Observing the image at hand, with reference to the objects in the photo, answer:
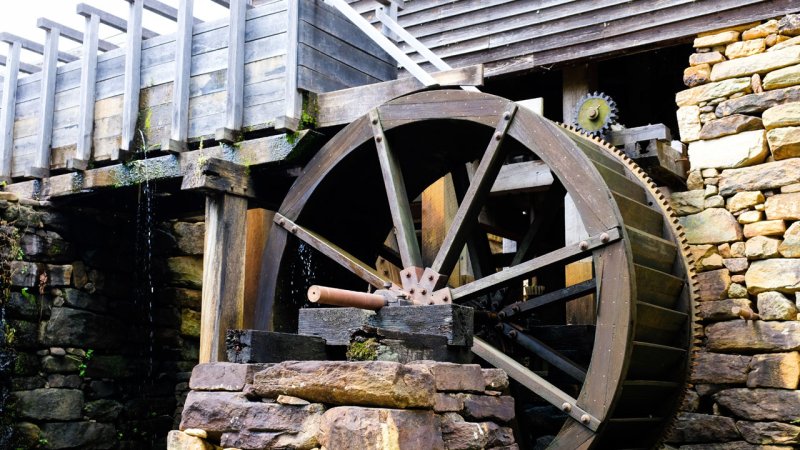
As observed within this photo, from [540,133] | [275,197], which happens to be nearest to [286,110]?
[275,197]

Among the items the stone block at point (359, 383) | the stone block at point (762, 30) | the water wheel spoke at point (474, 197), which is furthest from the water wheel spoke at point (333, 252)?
the stone block at point (762, 30)

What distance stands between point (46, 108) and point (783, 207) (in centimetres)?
499

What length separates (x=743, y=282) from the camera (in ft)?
18.4

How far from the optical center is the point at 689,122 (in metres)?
6.00

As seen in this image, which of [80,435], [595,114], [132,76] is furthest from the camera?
[80,435]

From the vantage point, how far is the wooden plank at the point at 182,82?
240 inches

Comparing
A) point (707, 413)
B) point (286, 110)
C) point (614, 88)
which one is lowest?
point (707, 413)

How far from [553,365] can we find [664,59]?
311cm

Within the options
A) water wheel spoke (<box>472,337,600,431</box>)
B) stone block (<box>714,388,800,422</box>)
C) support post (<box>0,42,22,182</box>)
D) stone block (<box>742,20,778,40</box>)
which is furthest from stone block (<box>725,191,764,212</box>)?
support post (<box>0,42,22,182</box>)

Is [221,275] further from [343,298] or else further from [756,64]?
[756,64]

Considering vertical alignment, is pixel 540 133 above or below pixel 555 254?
above

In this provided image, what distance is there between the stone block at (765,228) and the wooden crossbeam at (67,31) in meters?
4.50

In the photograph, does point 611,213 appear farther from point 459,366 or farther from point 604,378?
point 459,366

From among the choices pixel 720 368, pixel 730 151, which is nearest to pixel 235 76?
pixel 730 151
